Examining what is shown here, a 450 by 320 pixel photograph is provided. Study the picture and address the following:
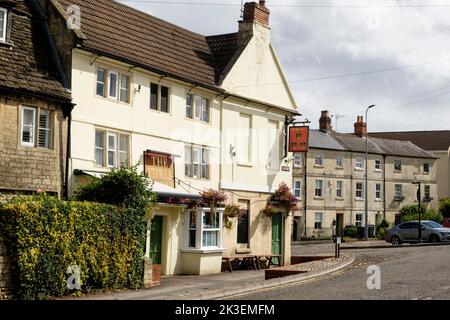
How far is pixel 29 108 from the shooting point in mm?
23578

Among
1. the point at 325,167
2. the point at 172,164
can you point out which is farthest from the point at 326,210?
the point at 172,164

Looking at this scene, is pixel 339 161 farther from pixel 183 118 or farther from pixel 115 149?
pixel 115 149

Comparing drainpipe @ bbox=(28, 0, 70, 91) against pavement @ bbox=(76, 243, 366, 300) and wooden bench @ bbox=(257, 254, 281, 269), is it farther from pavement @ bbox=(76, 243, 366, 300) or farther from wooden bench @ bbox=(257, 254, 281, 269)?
wooden bench @ bbox=(257, 254, 281, 269)

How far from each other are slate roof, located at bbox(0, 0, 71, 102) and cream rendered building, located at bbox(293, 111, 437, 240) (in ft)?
146

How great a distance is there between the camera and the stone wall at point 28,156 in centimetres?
2266

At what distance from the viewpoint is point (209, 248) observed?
1211 inches

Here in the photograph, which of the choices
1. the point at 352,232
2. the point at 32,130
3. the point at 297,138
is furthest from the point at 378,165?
the point at 32,130

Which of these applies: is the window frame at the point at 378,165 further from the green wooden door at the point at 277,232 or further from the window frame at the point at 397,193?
the green wooden door at the point at 277,232

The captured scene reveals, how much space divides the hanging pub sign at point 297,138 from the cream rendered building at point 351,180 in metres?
31.2

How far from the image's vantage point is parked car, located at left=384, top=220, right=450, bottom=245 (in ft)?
152

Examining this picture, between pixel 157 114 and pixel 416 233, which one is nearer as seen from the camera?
pixel 157 114

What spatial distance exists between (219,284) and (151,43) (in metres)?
A: 10.5

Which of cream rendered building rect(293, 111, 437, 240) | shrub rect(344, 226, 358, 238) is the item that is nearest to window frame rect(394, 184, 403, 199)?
cream rendered building rect(293, 111, 437, 240)

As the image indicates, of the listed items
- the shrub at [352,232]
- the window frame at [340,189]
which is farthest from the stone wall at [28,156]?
the window frame at [340,189]
